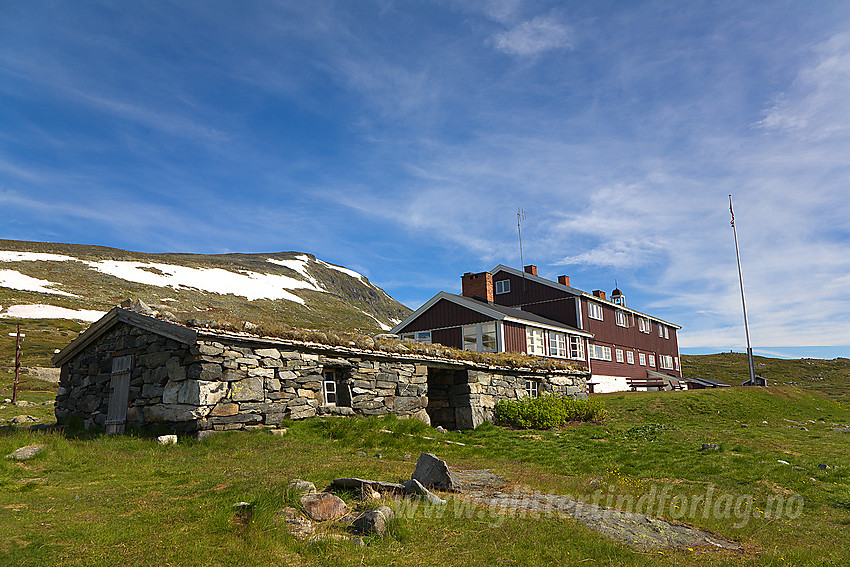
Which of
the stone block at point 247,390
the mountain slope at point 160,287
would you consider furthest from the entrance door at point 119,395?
the mountain slope at point 160,287

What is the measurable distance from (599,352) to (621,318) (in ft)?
17.2

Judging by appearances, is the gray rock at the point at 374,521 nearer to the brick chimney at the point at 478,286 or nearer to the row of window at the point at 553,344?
the row of window at the point at 553,344

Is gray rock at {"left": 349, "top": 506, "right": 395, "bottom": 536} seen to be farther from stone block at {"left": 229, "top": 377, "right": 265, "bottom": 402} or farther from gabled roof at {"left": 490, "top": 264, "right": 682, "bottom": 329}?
gabled roof at {"left": 490, "top": 264, "right": 682, "bottom": 329}

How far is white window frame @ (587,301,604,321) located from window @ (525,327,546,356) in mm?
5709

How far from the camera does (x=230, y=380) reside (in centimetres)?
1160

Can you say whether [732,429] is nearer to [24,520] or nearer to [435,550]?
[435,550]

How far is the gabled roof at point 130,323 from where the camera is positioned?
448 inches

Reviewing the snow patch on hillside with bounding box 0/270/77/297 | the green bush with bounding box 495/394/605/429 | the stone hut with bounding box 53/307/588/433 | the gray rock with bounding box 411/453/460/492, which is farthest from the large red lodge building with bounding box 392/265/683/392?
the snow patch on hillside with bounding box 0/270/77/297

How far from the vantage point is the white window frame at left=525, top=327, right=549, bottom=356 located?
3180cm

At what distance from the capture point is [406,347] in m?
15.8

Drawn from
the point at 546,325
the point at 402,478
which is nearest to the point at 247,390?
the point at 402,478

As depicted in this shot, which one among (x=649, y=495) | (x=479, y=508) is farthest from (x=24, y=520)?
(x=649, y=495)

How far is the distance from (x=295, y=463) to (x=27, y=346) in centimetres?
3920

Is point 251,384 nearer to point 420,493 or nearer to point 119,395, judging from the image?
point 119,395
